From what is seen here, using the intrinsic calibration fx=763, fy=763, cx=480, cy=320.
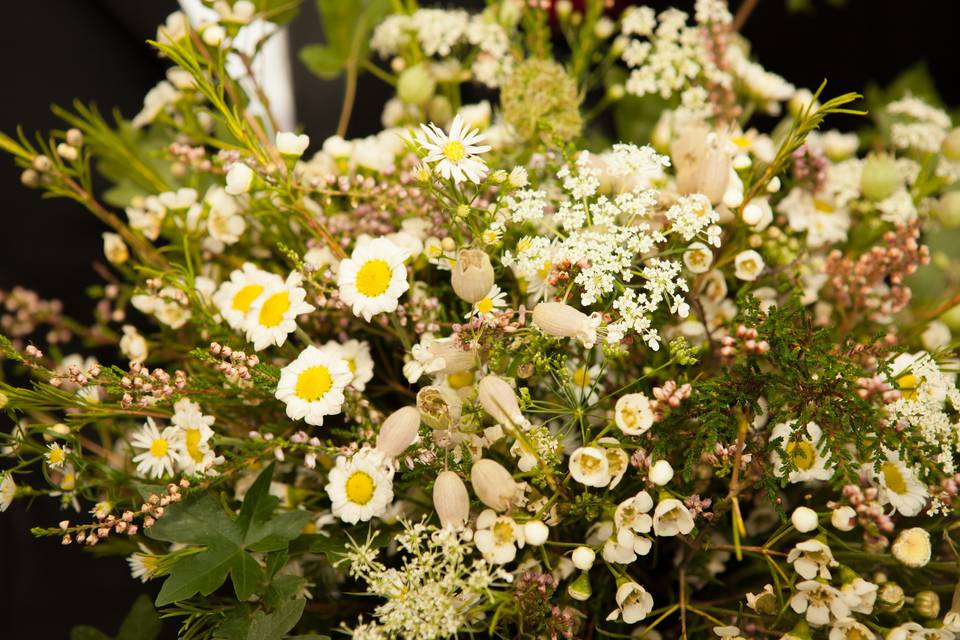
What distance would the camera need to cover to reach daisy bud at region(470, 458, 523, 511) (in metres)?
0.50

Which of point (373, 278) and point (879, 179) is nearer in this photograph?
point (373, 278)

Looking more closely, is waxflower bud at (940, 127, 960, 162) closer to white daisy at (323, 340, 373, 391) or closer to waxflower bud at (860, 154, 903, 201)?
waxflower bud at (860, 154, 903, 201)

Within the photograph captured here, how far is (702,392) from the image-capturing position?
525 mm

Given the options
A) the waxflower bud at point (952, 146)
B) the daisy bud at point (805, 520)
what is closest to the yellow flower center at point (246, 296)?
the daisy bud at point (805, 520)

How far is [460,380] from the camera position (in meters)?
→ 0.58

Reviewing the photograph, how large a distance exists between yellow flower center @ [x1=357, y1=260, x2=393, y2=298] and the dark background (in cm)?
53

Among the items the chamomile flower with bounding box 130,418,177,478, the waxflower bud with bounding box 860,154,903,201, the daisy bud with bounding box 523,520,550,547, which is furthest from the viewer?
the waxflower bud with bounding box 860,154,903,201

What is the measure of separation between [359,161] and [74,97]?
0.48 m

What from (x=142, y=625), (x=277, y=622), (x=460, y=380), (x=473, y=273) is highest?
(x=473, y=273)

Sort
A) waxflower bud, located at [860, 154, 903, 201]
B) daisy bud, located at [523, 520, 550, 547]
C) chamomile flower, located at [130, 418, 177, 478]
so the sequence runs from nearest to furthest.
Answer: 1. daisy bud, located at [523, 520, 550, 547]
2. chamomile flower, located at [130, 418, 177, 478]
3. waxflower bud, located at [860, 154, 903, 201]

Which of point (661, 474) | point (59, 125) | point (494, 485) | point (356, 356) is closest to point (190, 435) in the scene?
point (356, 356)

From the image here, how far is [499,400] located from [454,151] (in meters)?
0.17

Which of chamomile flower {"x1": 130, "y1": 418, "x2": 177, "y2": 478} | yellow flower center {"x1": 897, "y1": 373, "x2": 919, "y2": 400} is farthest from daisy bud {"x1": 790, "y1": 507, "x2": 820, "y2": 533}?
chamomile flower {"x1": 130, "y1": 418, "x2": 177, "y2": 478}

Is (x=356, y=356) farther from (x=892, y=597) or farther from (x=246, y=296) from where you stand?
(x=892, y=597)
